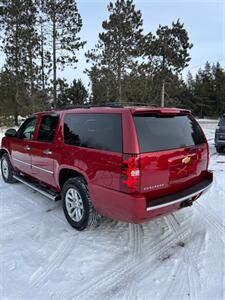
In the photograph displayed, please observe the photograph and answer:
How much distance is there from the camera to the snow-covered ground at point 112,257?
2482 millimetres

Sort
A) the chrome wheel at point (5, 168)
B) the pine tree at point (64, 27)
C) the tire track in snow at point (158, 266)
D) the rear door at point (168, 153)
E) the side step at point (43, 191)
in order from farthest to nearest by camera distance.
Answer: the pine tree at point (64, 27) → the chrome wheel at point (5, 168) → the side step at point (43, 191) → the rear door at point (168, 153) → the tire track in snow at point (158, 266)

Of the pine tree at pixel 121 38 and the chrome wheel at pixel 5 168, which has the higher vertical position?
the pine tree at pixel 121 38

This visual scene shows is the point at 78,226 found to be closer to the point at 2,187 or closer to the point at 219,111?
the point at 2,187

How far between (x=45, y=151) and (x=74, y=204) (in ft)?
3.59

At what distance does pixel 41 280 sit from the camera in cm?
262

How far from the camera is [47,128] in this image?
4340 millimetres

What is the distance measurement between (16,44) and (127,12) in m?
10.4

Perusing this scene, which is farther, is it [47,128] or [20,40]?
[20,40]

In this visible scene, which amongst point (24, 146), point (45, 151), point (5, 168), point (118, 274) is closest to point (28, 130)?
point (24, 146)

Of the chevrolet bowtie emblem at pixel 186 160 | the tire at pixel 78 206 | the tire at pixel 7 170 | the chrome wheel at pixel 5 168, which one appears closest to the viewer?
the chevrolet bowtie emblem at pixel 186 160

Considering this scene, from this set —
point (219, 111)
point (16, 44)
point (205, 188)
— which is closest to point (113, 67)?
point (16, 44)

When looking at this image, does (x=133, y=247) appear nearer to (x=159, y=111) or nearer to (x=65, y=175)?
(x=65, y=175)

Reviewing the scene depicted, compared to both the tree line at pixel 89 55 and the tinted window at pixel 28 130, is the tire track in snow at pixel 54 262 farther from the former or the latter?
the tree line at pixel 89 55

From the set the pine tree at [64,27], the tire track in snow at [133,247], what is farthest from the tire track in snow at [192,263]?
the pine tree at [64,27]
